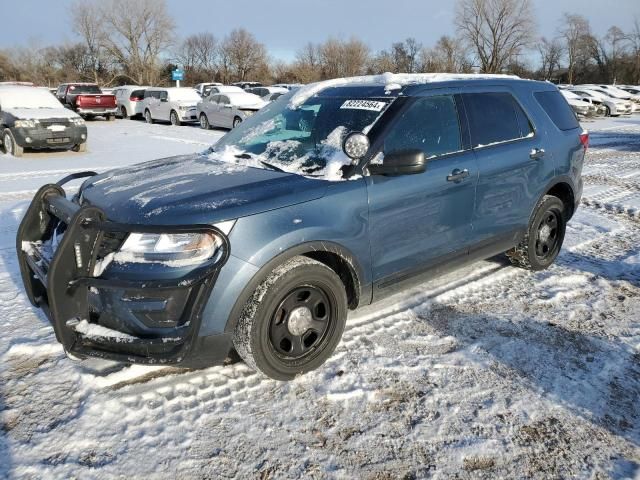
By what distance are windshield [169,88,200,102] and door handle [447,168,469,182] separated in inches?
760

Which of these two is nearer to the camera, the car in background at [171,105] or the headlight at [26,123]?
the headlight at [26,123]

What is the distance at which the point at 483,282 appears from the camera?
4617 mm

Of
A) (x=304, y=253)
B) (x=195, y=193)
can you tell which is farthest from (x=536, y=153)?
(x=195, y=193)

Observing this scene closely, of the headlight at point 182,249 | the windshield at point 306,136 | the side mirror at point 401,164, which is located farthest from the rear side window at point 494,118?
the headlight at point 182,249

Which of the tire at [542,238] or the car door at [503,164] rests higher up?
the car door at [503,164]

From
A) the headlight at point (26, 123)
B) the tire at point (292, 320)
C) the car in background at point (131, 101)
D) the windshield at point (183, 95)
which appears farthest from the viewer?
the car in background at point (131, 101)

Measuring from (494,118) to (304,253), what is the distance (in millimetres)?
2201

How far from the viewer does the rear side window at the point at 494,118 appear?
13.1 ft

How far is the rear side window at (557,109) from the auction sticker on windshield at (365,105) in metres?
Result: 1.97

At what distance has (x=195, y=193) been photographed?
115 inches

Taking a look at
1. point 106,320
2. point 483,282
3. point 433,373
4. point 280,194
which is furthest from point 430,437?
point 483,282

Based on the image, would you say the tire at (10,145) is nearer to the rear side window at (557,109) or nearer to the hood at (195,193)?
the hood at (195,193)

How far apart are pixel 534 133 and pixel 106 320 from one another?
148 inches

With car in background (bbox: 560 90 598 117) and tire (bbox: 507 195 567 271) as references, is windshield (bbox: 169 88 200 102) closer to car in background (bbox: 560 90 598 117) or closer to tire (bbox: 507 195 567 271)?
car in background (bbox: 560 90 598 117)
